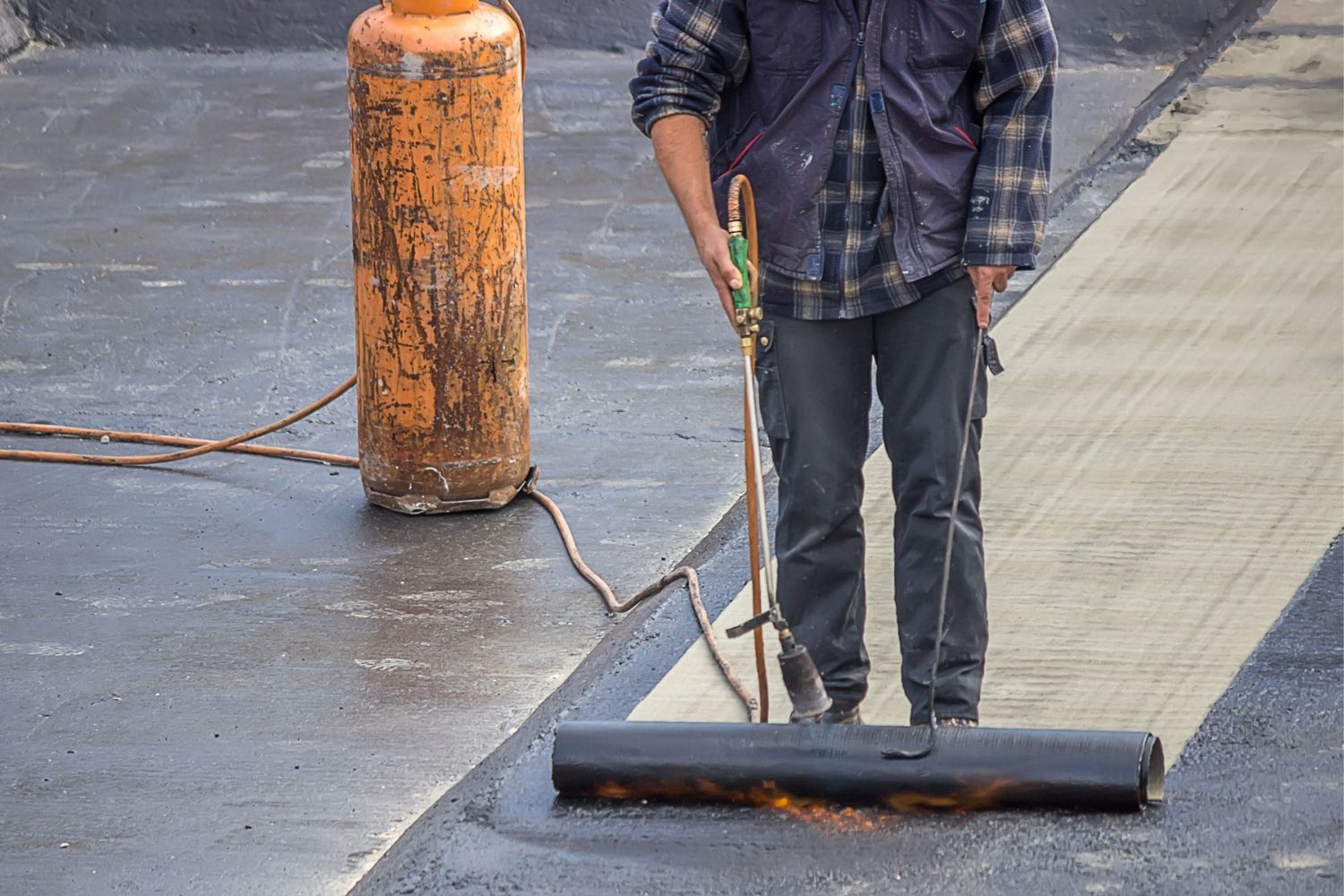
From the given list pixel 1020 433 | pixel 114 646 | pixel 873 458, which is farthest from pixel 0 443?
pixel 1020 433

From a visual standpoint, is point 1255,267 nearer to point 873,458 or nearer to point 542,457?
point 873,458

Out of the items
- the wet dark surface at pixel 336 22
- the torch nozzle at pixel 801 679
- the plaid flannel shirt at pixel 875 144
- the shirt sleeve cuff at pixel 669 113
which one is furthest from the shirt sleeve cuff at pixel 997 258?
the wet dark surface at pixel 336 22

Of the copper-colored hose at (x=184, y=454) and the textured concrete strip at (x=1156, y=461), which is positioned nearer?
the textured concrete strip at (x=1156, y=461)

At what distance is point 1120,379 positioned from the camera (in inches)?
249

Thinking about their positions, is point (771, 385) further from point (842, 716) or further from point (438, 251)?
point (438, 251)

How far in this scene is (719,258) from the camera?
3693 mm

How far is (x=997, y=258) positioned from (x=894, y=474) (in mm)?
542

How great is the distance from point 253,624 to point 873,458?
6.32 feet

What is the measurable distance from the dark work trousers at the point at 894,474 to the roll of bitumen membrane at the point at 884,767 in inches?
9.2

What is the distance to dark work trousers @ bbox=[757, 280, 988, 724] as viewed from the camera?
3805 mm

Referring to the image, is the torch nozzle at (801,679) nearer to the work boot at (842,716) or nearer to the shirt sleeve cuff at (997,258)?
the work boot at (842,716)

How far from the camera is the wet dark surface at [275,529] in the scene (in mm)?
4105

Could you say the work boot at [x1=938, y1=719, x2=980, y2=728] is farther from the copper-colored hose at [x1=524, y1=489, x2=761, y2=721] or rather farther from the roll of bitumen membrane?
the copper-colored hose at [x1=524, y1=489, x2=761, y2=721]

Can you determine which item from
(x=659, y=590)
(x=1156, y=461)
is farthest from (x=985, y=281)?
(x=1156, y=461)
